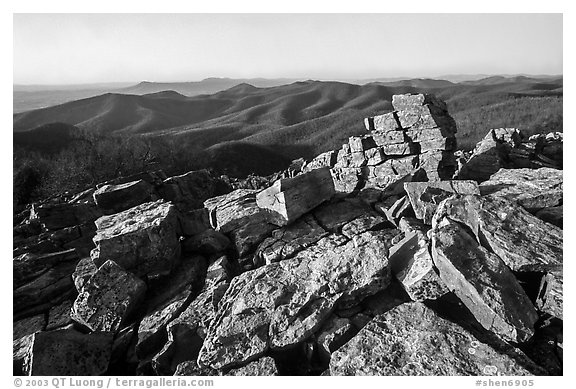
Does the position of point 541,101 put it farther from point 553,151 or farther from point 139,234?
point 139,234

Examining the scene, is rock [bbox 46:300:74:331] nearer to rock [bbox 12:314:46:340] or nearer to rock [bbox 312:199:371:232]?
rock [bbox 12:314:46:340]

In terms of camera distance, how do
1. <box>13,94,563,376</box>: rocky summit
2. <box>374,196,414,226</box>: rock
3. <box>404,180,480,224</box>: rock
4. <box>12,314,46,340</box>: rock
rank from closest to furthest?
<box>13,94,563,376</box>: rocky summit < <box>12,314,46,340</box>: rock < <box>404,180,480,224</box>: rock < <box>374,196,414,226</box>: rock

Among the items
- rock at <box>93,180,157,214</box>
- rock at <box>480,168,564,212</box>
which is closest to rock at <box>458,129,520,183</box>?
rock at <box>480,168,564,212</box>

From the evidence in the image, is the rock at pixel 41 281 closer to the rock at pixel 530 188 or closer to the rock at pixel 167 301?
the rock at pixel 167 301

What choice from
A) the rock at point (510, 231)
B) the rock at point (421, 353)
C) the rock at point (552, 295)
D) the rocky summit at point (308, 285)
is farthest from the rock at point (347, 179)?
the rock at point (421, 353)

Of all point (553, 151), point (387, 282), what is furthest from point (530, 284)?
point (553, 151)
